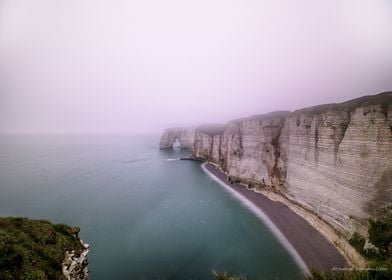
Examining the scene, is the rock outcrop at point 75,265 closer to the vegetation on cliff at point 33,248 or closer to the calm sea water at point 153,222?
the vegetation on cliff at point 33,248

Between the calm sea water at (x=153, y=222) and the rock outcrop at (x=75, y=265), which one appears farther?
the calm sea water at (x=153, y=222)

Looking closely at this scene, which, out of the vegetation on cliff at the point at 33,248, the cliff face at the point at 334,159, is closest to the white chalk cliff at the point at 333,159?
the cliff face at the point at 334,159

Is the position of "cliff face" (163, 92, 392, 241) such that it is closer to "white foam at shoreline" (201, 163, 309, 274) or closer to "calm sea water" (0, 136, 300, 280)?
"white foam at shoreline" (201, 163, 309, 274)

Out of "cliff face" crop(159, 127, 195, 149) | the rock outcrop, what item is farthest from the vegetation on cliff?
"cliff face" crop(159, 127, 195, 149)

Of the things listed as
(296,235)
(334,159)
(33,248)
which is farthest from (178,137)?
(33,248)

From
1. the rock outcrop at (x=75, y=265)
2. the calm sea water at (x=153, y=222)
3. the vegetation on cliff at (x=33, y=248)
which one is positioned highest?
the vegetation on cliff at (x=33, y=248)

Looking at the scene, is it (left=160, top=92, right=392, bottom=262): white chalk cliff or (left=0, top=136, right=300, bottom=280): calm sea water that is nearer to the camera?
(left=160, top=92, right=392, bottom=262): white chalk cliff

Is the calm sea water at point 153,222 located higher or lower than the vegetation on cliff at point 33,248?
lower

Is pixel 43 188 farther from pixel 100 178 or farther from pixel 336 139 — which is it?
pixel 336 139

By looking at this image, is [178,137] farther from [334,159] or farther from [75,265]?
[75,265]
